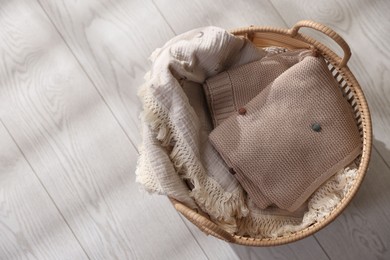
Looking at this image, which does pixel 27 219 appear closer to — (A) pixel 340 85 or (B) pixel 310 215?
(B) pixel 310 215

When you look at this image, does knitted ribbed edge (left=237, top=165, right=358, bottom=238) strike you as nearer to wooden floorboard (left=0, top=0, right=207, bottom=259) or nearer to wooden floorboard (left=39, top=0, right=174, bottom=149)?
wooden floorboard (left=0, top=0, right=207, bottom=259)

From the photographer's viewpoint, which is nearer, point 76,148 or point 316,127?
point 316,127

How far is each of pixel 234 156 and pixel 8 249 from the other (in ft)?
1.84

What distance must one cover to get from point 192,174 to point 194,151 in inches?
1.6

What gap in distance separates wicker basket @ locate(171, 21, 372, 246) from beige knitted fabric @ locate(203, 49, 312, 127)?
4cm

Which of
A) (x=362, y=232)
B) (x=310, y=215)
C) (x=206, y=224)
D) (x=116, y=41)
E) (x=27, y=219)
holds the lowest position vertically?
(x=362, y=232)

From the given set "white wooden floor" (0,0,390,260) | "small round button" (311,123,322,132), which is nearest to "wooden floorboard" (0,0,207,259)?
"white wooden floor" (0,0,390,260)

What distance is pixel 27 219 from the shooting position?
1.08m

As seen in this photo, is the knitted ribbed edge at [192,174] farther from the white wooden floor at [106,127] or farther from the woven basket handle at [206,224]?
the white wooden floor at [106,127]

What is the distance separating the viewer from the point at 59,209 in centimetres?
107

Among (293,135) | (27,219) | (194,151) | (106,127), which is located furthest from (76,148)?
(293,135)

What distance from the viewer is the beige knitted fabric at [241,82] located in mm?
909

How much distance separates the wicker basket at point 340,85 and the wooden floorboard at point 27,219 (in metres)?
0.34

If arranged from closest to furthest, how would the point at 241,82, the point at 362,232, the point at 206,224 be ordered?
the point at 206,224, the point at 241,82, the point at 362,232
